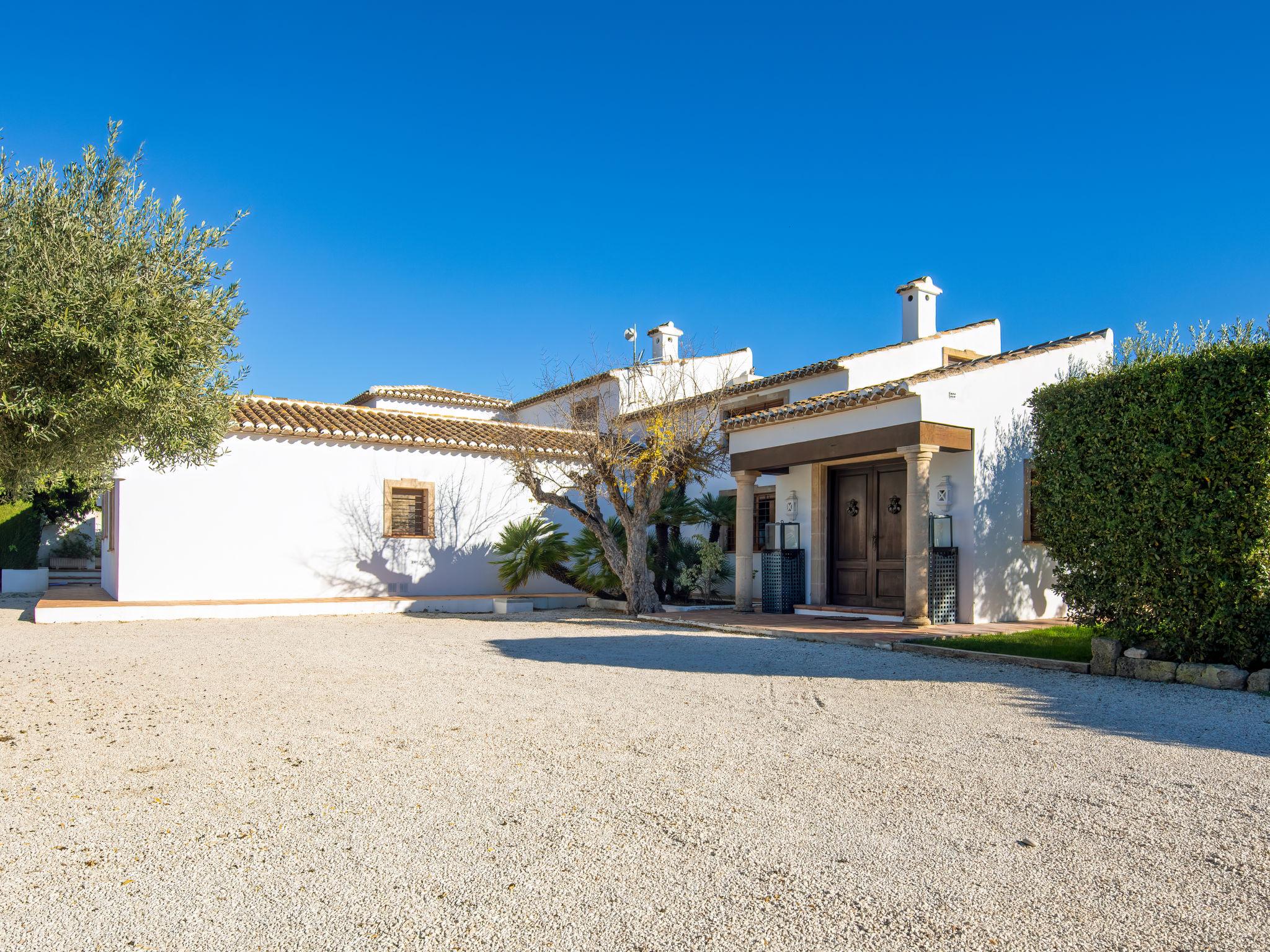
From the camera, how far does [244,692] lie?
745 centimetres

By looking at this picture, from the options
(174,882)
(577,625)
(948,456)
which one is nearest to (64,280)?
(174,882)

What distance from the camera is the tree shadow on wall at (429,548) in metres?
17.1

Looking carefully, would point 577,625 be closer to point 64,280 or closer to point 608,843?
point 64,280

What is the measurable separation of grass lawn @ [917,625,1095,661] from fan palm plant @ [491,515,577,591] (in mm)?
8621

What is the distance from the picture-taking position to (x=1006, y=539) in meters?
13.2

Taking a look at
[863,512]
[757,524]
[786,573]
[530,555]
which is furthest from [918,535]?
[530,555]

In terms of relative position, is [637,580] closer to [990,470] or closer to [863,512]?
[863,512]

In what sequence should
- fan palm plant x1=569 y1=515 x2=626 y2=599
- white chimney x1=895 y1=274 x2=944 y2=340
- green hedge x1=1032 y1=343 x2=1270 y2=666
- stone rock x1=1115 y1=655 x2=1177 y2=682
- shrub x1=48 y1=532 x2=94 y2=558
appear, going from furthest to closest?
shrub x1=48 y1=532 x2=94 y2=558 < white chimney x1=895 y1=274 x2=944 y2=340 < fan palm plant x1=569 y1=515 x2=626 y2=599 < stone rock x1=1115 y1=655 x2=1177 y2=682 < green hedge x1=1032 y1=343 x2=1270 y2=666

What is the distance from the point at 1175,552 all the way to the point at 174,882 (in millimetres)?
8115

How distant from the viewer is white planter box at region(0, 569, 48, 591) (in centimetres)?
2152

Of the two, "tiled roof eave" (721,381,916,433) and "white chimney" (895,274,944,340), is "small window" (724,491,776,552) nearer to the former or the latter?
"tiled roof eave" (721,381,916,433)

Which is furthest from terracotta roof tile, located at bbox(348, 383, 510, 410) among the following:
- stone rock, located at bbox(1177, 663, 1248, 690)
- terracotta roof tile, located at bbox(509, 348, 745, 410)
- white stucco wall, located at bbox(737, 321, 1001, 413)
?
stone rock, located at bbox(1177, 663, 1248, 690)

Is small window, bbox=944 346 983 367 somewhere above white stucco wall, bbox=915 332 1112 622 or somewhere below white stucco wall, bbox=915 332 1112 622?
above

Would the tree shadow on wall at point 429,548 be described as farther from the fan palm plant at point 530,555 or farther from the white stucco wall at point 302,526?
the fan palm plant at point 530,555
